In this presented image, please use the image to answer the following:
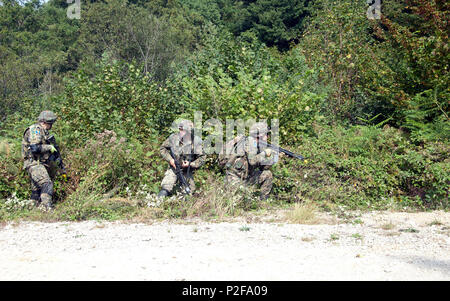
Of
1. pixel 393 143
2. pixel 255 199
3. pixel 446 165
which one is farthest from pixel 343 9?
pixel 255 199

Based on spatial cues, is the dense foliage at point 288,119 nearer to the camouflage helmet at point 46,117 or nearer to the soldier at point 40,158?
the soldier at point 40,158

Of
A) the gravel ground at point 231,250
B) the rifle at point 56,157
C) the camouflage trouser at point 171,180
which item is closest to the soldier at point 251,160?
the camouflage trouser at point 171,180

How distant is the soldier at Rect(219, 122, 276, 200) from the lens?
27.2 ft

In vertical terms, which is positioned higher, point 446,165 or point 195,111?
point 195,111

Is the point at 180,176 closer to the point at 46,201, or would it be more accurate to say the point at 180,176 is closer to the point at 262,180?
the point at 262,180

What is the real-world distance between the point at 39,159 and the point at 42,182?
0.43 m

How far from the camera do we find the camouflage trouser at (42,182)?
25.0 feet

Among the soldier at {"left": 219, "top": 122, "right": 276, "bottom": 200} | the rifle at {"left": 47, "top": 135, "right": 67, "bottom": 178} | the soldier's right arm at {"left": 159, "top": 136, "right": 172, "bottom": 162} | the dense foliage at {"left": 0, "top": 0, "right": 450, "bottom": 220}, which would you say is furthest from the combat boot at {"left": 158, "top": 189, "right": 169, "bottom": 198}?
the rifle at {"left": 47, "top": 135, "right": 67, "bottom": 178}

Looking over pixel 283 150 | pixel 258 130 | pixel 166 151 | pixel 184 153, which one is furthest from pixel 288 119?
pixel 166 151

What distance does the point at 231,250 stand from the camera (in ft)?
16.8

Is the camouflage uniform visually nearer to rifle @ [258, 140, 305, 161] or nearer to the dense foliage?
the dense foliage
